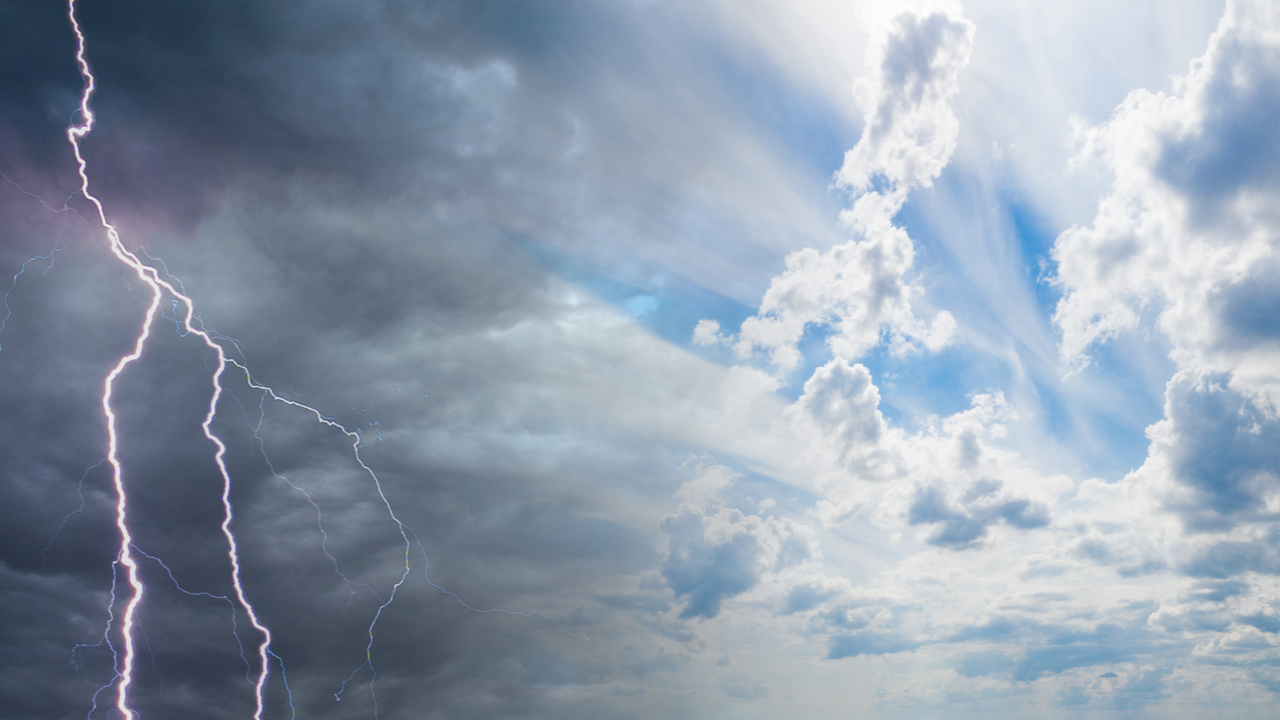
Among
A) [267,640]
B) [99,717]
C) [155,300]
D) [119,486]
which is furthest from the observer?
[99,717]

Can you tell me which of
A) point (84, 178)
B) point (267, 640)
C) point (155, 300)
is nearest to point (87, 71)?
point (84, 178)

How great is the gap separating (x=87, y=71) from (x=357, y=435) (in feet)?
92.5

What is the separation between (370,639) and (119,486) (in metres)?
20.3

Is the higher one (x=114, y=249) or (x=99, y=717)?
(x=114, y=249)

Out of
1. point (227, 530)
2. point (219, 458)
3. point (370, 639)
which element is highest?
point (219, 458)

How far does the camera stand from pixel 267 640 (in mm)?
43781

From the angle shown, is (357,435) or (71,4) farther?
(357,435)

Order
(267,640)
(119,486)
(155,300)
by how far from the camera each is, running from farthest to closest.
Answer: (267,640) → (155,300) → (119,486)

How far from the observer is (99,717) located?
3209 inches

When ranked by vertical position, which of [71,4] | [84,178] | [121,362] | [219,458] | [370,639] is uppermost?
[71,4]

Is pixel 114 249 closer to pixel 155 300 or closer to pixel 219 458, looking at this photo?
pixel 155 300

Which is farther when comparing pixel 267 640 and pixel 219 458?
pixel 267 640

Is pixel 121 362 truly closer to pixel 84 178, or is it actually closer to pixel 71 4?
pixel 84 178

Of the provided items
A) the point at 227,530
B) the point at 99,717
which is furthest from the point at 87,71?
the point at 99,717
